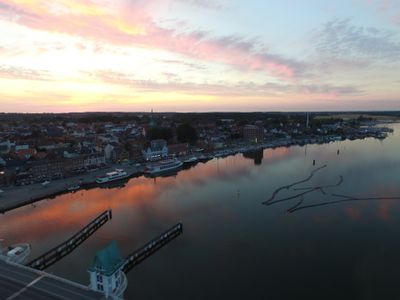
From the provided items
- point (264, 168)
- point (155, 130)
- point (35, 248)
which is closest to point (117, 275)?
point (35, 248)

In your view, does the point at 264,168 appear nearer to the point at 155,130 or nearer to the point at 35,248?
the point at 155,130

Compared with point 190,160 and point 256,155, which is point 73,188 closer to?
point 190,160

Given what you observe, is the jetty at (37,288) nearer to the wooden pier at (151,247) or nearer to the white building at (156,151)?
the wooden pier at (151,247)


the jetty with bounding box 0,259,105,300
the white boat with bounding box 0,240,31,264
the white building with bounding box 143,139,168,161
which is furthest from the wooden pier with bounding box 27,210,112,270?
the white building with bounding box 143,139,168,161

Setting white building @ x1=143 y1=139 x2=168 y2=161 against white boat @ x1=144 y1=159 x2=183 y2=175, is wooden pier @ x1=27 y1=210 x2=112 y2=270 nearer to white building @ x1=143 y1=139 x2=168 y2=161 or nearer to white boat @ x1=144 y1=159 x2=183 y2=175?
white boat @ x1=144 y1=159 x2=183 y2=175

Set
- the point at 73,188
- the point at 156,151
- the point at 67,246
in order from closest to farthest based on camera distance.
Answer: the point at 67,246, the point at 73,188, the point at 156,151

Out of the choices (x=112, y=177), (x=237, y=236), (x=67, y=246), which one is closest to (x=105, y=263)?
(x=67, y=246)

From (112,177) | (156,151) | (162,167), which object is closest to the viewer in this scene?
(112,177)
